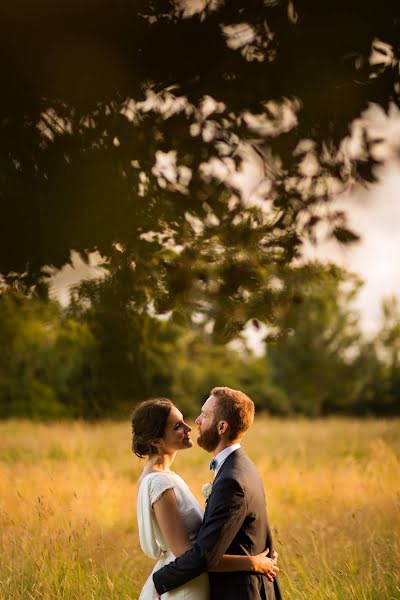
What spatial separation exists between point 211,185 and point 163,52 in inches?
31.3

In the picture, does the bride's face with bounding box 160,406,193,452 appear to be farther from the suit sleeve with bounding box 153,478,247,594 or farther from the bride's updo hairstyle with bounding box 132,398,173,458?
the suit sleeve with bounding box 153,478,247,594

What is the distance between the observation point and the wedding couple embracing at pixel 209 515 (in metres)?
2.99

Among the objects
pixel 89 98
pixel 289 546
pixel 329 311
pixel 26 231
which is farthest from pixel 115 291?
pixel 329 311

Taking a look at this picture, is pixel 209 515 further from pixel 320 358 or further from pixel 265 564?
pixel 320 358

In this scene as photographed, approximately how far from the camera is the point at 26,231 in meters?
4.30

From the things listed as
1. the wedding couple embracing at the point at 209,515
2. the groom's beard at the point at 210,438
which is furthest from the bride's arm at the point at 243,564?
the groom's beard at the point at 210,438

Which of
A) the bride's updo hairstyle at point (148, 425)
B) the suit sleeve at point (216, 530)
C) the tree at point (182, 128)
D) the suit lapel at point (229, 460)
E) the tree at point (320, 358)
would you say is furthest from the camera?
the tree at point (320, 358)

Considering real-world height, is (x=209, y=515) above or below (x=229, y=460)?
below

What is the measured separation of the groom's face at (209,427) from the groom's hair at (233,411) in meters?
0.02

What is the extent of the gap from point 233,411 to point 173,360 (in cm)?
1968

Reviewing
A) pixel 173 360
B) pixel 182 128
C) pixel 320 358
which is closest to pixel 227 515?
pixel 182 128

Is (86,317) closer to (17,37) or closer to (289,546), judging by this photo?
(17,37)

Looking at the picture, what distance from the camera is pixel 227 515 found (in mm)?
2965

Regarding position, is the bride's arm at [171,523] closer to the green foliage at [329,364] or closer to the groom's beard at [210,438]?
the groom's beard at [210,438]
